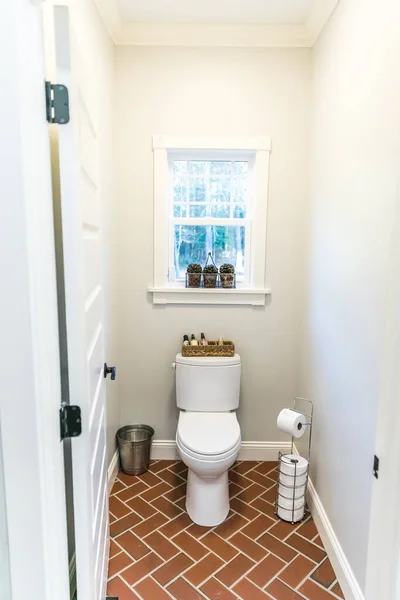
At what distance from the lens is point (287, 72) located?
250 cm

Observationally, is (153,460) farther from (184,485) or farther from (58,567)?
(58,567)

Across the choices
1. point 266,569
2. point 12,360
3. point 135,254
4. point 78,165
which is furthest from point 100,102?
point 266,569

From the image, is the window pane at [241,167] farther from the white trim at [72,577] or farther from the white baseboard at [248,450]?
the white trim at [72,577]

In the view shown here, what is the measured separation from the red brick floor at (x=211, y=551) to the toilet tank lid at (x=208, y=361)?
76 centimetres

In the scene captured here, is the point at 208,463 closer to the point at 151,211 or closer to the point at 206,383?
the point at 206,383

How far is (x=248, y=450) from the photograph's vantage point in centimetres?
284

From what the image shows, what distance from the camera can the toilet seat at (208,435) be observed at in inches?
82.0

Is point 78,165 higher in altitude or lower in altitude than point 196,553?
higher

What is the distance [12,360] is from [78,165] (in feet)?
1.64

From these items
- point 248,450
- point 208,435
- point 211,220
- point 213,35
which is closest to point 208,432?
point 208,435

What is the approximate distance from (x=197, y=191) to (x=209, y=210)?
152 millimetres

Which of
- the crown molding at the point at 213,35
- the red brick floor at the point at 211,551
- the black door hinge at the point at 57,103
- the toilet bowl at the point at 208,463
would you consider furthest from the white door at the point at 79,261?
the crown molding at the point at 213,35

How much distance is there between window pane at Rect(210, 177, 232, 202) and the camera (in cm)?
274

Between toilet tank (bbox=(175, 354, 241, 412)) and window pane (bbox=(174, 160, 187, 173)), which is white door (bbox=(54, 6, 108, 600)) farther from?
window pane (bbox=(174, 160, 187, 173))
